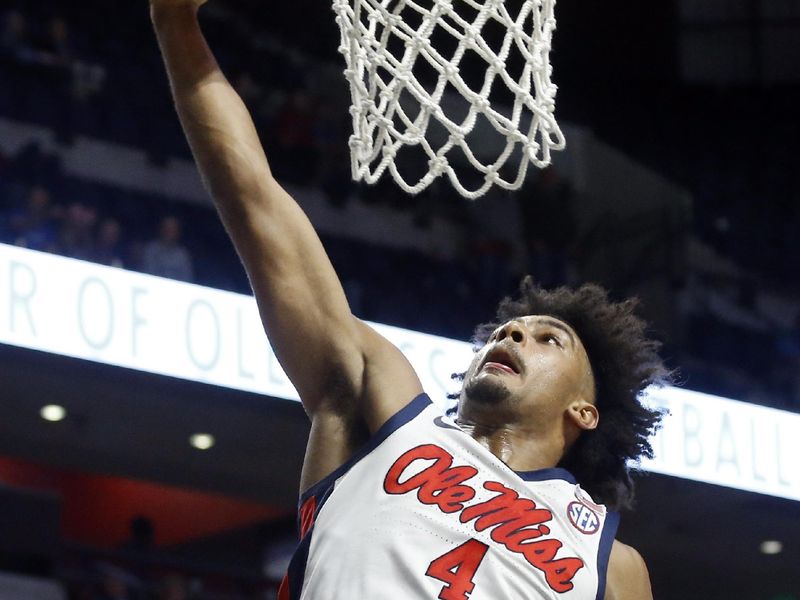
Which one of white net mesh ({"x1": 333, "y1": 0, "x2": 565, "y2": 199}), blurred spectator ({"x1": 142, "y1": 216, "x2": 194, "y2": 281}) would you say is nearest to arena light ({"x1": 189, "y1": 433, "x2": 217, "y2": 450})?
blurred spectator ({"x1": 142, "y1": 216, "x2": 194, "y2": 281})

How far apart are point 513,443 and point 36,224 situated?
578 cm

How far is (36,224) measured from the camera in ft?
26.9

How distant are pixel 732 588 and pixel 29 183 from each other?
636cm

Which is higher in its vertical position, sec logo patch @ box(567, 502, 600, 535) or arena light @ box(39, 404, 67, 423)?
arena light @ box(39, 404, 67, 423)

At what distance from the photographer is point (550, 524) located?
265cm

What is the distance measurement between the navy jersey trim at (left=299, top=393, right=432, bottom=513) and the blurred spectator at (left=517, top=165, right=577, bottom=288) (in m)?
8.39

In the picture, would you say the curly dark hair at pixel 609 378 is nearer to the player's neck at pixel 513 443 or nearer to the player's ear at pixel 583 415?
the player's ear at pixel 583 415

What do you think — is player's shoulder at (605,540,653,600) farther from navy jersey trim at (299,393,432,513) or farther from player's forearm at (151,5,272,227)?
player's forearm at (151,5,272,227)

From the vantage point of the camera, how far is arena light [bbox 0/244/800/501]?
714cm

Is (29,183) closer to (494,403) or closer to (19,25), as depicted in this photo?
(19,25)

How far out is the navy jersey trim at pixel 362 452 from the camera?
2.56 meters

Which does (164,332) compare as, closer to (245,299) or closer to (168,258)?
(245,299)

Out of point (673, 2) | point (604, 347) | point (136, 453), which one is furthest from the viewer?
point (673, 2)

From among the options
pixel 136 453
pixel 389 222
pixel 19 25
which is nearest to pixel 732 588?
pixel 389 222
